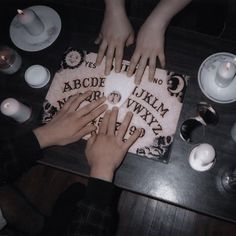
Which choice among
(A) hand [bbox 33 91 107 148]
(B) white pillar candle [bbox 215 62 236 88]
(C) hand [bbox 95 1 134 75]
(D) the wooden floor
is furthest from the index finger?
(D) the wooden floor

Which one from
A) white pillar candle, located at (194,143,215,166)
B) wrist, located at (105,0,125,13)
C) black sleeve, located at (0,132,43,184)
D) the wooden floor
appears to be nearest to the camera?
white pillar candle, located at (194,143,215,166)

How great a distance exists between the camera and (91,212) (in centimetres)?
72

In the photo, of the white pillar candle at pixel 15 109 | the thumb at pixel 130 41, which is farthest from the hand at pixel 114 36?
the white pillar candle at pixel 15 109

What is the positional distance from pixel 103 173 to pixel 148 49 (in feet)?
1.25

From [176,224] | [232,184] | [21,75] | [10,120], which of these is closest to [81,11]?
[21,75]

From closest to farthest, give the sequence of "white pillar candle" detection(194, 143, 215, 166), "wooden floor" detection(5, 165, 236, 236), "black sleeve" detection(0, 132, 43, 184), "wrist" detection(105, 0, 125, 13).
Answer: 1. "white pillar candle" detection(194, 143, 215, 166)
2. "black sleeve" detection(0, 132, 43, 184)
3. "wrist" detection(105, 0, 125, 13)
4. "wooden floor" detection(5, 165, 236, 236)

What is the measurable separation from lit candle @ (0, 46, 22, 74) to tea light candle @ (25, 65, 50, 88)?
0.05 m

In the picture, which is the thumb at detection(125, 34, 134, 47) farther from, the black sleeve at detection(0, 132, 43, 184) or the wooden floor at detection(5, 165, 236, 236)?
the wooden floor at detection(5, 165, 236, 236)

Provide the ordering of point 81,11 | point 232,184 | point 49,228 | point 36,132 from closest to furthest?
point 232,184, point 36,132, point 81,11, point 49,228

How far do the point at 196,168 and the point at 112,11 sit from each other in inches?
22.0

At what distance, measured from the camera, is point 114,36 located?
88cm

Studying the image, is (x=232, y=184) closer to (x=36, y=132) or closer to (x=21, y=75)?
(x=36, y=132)

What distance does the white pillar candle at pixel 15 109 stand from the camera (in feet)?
2.50

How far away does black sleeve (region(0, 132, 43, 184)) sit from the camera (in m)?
0.77
